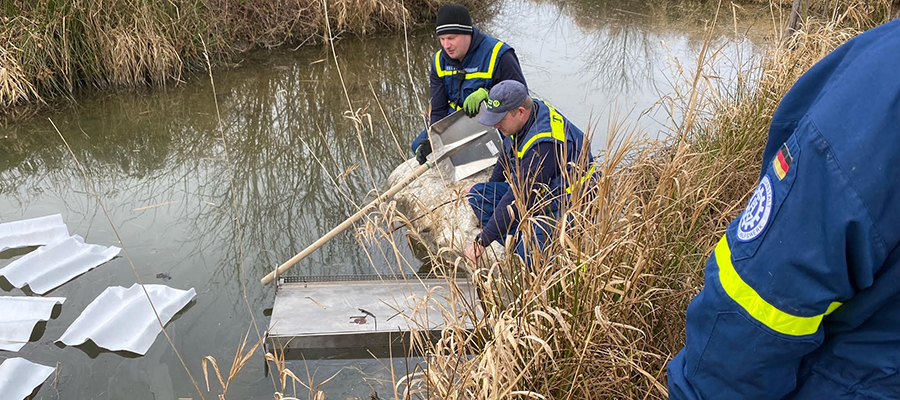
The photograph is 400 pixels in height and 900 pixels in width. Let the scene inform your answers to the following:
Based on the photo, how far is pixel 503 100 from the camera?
2805mm

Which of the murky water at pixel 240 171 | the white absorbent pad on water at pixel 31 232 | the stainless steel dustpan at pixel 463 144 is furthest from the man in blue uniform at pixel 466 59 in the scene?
the white absorbent pad on water at pixel 31 232

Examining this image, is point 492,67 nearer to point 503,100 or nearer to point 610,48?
point 503,100

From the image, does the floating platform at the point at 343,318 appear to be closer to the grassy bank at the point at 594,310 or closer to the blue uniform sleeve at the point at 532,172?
the blue uniform sleeve at the point at 532,172

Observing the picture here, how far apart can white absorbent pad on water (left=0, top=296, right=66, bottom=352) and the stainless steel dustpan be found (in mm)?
2349

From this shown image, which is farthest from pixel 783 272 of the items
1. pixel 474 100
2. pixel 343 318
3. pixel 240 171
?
pixel 240 171

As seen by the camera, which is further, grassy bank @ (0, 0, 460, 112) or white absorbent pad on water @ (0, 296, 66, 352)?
grassy bank @ (0, 0, 460, 112)

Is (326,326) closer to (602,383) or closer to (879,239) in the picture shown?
(602,383)

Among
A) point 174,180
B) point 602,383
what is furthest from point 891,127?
point 174,180

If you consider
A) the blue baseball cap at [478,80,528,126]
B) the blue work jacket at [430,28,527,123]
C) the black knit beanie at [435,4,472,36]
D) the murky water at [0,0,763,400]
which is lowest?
the murky water at [0,0,763,400]

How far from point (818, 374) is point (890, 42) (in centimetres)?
52

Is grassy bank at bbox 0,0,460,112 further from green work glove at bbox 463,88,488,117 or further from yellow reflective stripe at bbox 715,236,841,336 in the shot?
yellow reflective stripe at bbox 715,236,841,336

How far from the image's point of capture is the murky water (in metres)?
2.91

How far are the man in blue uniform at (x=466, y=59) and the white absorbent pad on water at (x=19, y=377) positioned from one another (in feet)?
7.51

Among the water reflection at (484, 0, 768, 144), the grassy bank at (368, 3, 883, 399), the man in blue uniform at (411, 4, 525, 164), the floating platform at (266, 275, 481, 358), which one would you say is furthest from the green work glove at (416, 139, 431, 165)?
the grassy bank at (368, 3, 883, 399)
